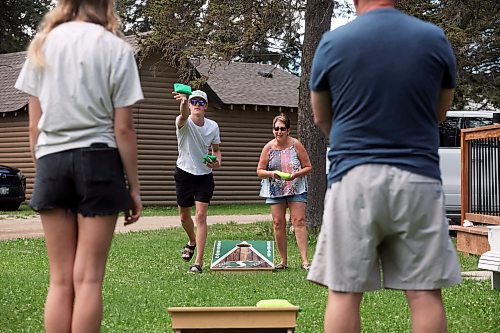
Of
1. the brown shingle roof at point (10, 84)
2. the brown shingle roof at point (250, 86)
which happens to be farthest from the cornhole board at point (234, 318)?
the brown shingle roof at point (10, 84)

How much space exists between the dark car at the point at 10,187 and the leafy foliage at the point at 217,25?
29.5 feet

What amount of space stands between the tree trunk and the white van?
11.2ft

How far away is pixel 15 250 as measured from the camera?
13469 mm

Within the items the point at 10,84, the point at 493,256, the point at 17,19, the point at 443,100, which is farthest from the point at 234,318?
the point at 17,19

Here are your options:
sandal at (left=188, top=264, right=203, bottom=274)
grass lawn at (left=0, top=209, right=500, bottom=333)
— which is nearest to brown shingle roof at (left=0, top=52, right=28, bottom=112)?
grass lawn at (left=0, top=209, right=500, bottom=333)

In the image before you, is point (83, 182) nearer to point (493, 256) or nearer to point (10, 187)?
point (493, 256)

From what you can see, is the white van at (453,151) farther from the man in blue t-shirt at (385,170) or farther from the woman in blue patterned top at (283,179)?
the man in blue t-shirt at (385,170)

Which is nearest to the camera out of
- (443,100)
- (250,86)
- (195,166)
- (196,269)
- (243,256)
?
(443,100)

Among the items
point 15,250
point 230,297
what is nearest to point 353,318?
point 230,297

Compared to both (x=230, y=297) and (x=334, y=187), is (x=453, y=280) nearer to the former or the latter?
(x=334, y=187)

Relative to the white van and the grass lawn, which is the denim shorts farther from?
the white van

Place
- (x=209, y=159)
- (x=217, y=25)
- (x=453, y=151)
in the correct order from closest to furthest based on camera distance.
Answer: (x=209, y=159), (x=217, y=25), (x=453, y=151)

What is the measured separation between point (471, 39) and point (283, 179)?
807 cm

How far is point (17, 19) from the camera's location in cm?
4200
